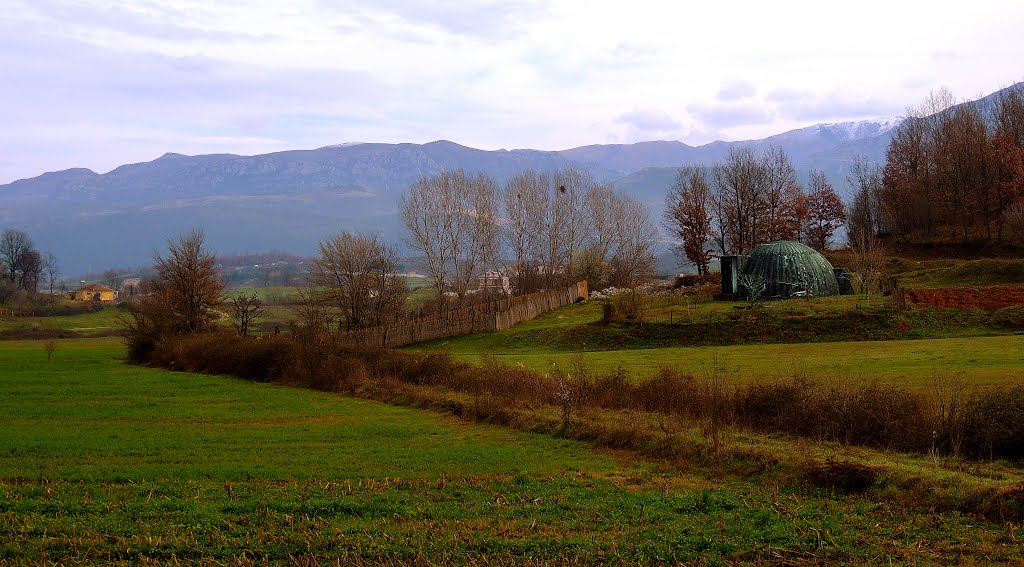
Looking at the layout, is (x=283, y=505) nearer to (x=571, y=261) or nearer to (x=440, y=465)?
(x=440, y=465)

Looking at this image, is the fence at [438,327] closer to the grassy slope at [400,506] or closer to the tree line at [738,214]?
the grassy slope at [400,506]

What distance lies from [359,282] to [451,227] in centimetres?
2472

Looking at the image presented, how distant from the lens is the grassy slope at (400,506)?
34.0 feet

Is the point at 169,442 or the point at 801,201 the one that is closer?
the point at 169,442

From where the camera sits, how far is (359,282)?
59406 mm

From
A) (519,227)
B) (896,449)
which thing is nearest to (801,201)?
(519,227)

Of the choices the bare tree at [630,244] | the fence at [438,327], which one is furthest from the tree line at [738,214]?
the fence at [438,327]

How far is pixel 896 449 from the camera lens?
16016 mm

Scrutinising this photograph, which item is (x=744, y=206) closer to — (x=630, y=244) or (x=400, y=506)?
(x=630, y=244)

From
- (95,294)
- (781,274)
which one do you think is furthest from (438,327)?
(95,294)

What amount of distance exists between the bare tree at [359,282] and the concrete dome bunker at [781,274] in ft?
79.0

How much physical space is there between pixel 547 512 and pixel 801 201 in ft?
245

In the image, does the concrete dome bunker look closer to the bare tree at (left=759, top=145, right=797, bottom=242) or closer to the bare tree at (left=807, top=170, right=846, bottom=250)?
the bare tree at (left=759, top=145, right=797, bottom=242)

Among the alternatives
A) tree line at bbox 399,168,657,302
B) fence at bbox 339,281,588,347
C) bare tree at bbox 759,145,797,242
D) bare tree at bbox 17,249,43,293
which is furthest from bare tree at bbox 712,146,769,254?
bare tree at bbox 17,249,43,293
